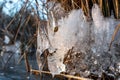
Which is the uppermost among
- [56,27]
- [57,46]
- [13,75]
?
[56,27]

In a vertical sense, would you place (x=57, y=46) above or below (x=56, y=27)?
below

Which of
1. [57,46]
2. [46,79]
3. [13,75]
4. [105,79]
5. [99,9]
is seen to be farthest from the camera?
[13,75]

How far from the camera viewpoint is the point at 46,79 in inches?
94.4

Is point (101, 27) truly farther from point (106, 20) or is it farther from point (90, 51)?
point (90, 51)

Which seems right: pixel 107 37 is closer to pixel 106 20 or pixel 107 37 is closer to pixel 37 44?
pixel 106 20

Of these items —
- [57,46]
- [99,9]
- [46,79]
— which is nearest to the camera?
[99,9]

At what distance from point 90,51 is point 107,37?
0.11 metres

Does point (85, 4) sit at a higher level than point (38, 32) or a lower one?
higher

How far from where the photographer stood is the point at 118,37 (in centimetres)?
148

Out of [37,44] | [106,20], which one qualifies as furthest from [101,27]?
[37,44]

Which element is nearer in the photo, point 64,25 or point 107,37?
point 107,37

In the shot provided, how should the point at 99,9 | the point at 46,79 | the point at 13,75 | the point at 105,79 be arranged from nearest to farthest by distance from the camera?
the point at 105,79
the point at 99,9
the point at 46,79
the point at 13,75

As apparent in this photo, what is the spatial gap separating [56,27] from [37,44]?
16 cm

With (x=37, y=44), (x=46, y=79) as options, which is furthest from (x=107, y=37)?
(x=46, y=79)
